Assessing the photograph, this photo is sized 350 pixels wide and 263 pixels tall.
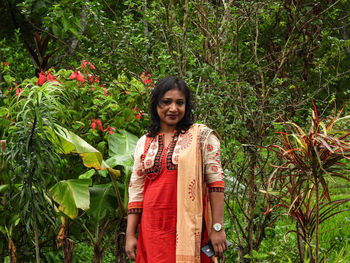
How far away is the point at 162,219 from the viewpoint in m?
2.70

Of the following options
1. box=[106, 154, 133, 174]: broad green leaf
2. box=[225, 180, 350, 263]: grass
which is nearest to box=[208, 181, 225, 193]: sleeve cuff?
box=[225, 180, 350, 263]: grass

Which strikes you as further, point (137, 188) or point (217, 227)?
point (137, 188)

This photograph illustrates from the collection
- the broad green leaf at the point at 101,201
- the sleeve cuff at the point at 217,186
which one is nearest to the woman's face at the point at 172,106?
the sleeve cuff at the point at 217,186

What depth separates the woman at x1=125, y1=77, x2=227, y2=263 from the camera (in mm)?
2598

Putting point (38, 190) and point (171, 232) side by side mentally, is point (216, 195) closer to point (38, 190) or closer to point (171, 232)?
point (171, 232)

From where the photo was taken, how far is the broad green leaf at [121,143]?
3896 mm

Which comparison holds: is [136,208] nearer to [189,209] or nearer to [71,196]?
[189,209]

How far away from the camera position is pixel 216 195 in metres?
2.70

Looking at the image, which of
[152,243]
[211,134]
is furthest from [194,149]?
[152,243]

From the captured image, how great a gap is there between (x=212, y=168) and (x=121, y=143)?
1448mm

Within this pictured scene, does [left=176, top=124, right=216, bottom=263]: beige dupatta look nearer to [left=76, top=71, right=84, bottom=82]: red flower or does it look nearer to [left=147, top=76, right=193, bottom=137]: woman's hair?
[left=147, top=76, right=193, bottom=137]: woman's hair

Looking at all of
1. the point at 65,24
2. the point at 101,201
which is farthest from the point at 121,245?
the point at 65,24

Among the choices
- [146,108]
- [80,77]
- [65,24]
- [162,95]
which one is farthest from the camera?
[65,24]

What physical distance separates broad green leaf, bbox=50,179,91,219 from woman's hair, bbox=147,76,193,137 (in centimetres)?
90
